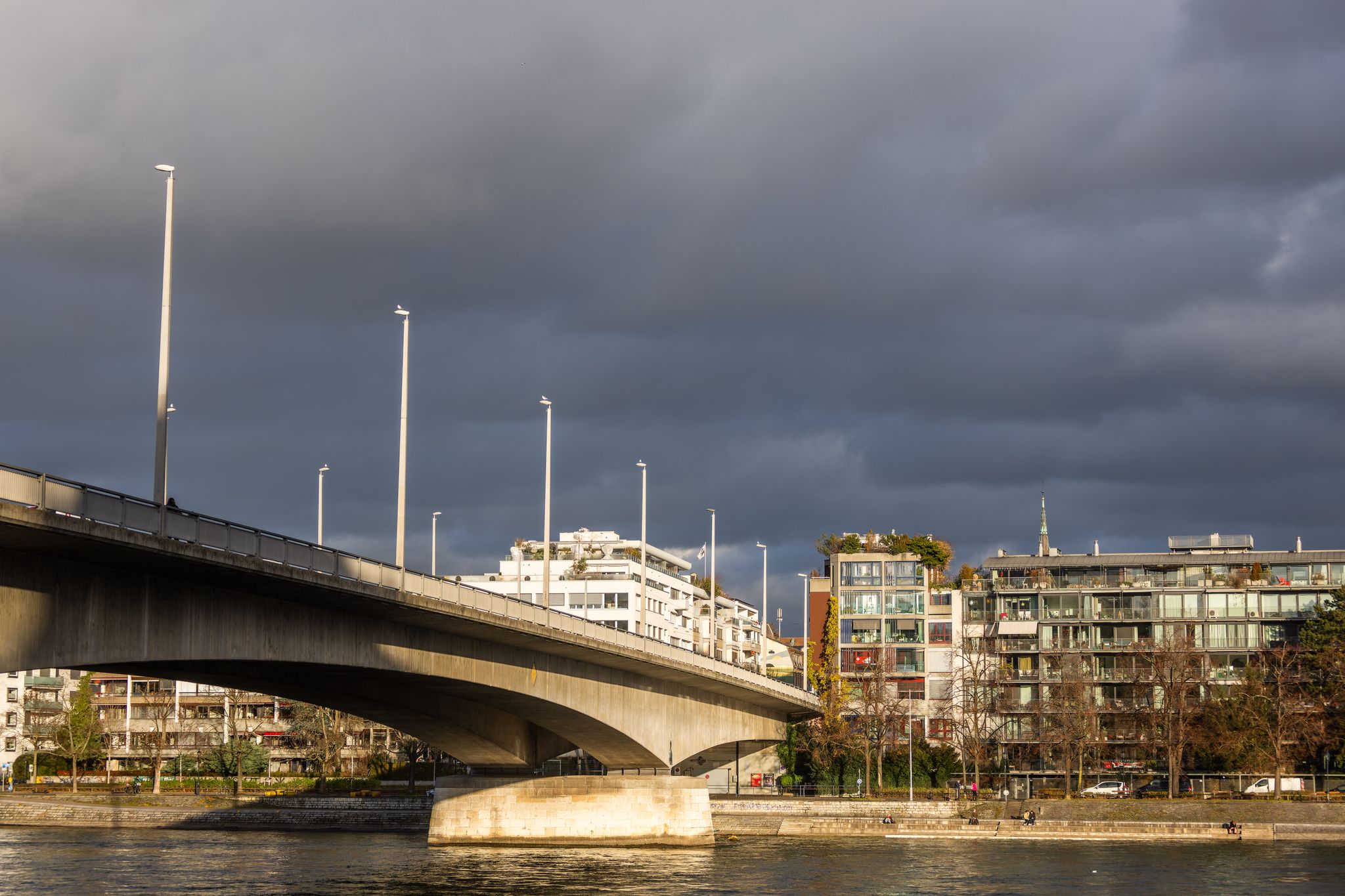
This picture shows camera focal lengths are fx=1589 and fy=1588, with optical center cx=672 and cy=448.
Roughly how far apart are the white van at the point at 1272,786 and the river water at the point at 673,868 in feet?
66.0

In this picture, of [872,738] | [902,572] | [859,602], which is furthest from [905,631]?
[872,738]

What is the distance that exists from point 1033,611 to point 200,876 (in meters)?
90.4

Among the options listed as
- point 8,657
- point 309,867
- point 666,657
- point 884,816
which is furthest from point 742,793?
point 8,657

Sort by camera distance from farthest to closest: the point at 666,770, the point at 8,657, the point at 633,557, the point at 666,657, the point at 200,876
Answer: the point at 633,557, the point at 666,770, the point at 666,657, the point at 200,876, the point at 8,657

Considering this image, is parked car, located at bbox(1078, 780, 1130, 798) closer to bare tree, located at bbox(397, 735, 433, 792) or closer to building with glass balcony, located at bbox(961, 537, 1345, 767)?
building with glass balcony, located at bbox(961, 537, 1345, 767)

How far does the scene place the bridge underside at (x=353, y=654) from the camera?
42.3m

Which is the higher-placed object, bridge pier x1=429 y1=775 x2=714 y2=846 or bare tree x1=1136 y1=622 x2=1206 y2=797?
bare tree x1=1136 y1=622 x2=1206 y2=797

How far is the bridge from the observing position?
42094 mm

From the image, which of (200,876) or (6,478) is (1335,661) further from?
(6,478)

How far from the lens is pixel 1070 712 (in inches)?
4840

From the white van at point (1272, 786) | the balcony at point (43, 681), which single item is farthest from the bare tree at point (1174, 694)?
the balcony at point (43, 681)

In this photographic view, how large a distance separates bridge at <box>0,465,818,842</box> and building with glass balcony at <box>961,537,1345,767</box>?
28.1 meters

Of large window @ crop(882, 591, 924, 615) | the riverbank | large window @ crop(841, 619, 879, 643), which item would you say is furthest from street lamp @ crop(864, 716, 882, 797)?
large window @ crop(882, 591, 924, 615)

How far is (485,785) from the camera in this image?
3590 inches
